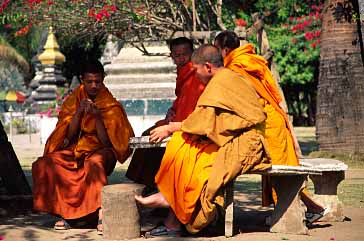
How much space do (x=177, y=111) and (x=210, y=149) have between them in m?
1.00

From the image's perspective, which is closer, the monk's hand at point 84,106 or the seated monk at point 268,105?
the seated monk at point 268,105

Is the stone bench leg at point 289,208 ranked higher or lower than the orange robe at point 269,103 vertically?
lower

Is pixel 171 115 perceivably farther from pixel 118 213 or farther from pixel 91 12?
pixel 91 12

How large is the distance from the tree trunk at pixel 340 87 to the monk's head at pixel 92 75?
842 centimetres

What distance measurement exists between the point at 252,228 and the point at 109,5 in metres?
10.4

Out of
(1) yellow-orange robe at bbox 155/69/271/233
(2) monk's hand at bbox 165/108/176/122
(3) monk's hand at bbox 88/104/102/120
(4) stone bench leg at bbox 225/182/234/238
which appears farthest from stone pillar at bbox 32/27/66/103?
(4) stone bench leg at bbox 225/182/234/238

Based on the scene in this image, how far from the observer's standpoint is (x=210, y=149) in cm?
829

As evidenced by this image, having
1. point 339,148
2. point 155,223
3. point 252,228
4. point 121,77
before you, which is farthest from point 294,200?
point 121,77

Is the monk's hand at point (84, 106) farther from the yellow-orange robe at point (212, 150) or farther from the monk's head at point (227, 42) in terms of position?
the monk's head at point (227, 42)

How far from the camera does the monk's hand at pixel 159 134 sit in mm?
8344

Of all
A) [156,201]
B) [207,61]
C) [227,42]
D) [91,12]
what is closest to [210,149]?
[156,201]

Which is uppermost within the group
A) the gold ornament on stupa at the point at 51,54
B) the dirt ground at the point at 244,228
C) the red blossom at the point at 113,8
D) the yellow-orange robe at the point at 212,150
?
the red blossom at the point at 113,8

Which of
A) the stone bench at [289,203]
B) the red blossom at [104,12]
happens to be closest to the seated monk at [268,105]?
the stone bench at [289,203]

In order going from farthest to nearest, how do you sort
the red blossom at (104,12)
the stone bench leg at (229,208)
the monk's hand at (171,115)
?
the red blossom at (104,12), the monk's hand at (171,115), the stone bench leg at (229,208)
